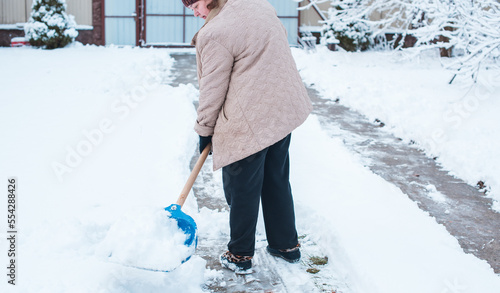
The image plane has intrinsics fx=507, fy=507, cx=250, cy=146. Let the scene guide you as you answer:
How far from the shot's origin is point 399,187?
420 cm

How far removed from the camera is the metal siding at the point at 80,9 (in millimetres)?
14258

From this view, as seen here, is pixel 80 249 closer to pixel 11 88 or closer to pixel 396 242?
pixel 396 242

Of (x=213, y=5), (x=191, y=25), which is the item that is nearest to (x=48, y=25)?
(x=191, y=25)

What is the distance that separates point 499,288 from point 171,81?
6.60 meters

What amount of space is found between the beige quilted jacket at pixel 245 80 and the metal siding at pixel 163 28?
40.1ft

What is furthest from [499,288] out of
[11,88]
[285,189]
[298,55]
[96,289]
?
[298,55]

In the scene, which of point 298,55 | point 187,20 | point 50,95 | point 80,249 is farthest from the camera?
point 187,20

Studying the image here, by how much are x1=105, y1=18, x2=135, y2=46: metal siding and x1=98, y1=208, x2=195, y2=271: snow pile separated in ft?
41.7

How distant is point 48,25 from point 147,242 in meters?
12.1

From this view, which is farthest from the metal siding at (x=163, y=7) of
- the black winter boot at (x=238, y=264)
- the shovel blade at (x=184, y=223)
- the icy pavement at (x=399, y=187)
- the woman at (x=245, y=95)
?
Answer: the shovel blade at (x=184, y=223)

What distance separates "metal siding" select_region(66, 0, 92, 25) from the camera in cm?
1426

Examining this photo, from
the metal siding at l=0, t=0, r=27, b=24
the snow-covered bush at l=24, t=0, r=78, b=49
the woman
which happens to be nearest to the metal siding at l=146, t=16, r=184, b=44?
the snow-covered bush at l=24, t=0, r=78, b=49

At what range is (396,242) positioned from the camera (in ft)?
10.2

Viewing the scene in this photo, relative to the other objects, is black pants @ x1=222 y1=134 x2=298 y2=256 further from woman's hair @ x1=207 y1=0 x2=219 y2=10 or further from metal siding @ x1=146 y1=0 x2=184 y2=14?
metal siding @ x1=146 y1=0 x2=184 y2=14
